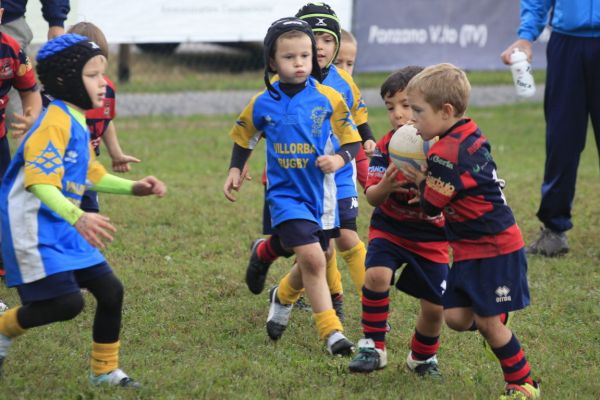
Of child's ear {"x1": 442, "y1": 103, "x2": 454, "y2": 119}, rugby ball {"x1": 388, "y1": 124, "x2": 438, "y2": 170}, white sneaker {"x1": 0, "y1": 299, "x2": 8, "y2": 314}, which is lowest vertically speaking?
white sneaker {"x1": 0, "y1": 299, "x2": 8, "y2": 314}

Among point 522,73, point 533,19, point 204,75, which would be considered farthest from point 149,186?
point 204,75

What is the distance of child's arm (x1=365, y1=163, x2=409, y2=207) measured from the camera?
4.41 meters

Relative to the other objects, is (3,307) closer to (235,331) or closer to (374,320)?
(235,331)

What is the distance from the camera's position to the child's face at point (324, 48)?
567cm

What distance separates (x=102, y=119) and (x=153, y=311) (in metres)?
1.16

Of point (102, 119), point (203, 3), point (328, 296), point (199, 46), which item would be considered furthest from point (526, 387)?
point (199, 46)

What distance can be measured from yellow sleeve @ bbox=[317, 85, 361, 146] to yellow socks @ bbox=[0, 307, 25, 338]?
1829mm

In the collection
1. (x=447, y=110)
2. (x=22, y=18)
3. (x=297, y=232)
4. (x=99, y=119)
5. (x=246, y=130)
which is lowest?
(x=297, y=232)

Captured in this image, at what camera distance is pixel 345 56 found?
6.17 m

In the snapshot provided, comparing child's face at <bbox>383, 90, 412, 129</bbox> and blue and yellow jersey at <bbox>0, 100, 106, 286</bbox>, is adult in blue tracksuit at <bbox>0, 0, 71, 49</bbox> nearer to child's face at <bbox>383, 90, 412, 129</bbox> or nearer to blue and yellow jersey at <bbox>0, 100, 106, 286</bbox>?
blue and yellow jersey at <bbox>0, 100, 106, 286</bbox>

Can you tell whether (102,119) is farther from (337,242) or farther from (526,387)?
(526,387)

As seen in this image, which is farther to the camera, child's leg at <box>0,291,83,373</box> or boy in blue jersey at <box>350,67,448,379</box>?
boy in blue jersey at <box>350,67,448,379</box>

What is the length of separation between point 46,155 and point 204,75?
36.8 ft

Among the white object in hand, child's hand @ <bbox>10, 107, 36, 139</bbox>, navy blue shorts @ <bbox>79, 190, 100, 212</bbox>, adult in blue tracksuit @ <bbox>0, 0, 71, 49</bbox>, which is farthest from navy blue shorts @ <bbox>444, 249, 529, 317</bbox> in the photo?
adult in blue tracksuit @ <bbox>0, 0, 71, 49</bbox>
